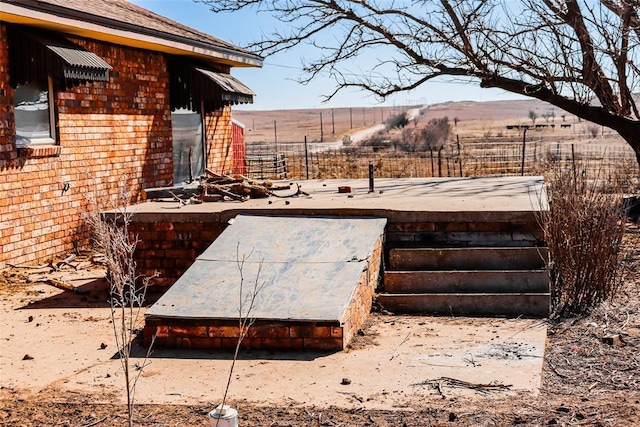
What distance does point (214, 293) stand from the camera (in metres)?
7.14

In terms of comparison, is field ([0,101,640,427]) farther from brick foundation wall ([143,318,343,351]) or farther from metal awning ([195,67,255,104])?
metal awning ([195,67,255,104])

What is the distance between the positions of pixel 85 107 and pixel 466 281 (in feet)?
22.4

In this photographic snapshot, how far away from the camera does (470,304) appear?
310 inches

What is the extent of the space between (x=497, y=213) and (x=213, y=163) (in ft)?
31.7

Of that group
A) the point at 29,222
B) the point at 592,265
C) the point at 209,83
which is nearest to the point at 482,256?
the point at 592,265

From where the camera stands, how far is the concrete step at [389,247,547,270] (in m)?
8.20

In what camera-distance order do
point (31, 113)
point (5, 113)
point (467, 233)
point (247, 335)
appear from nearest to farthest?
point (247, 335), point (467, 233), point (5, 113), point (31, 113)

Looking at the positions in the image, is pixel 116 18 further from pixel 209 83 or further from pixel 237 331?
pixel 237 331

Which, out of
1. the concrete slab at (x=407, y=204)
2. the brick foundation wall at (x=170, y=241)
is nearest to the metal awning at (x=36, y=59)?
the concrete slab at (x=407, y=204)

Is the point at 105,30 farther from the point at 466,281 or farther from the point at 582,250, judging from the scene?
the point at 582,250

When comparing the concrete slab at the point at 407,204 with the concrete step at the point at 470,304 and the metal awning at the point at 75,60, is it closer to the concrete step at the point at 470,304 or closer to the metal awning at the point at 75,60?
the concrete step at the point at 470,304

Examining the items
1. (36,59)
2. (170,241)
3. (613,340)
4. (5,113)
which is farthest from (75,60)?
(613,340)

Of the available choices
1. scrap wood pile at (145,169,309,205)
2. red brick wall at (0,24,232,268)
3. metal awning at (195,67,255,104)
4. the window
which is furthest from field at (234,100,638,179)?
the window

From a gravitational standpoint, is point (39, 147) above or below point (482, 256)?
above
